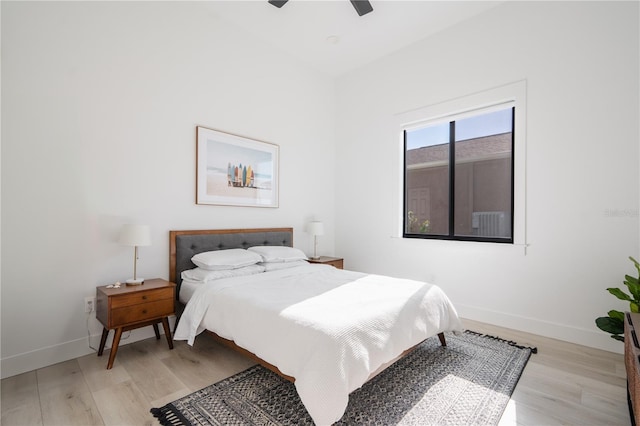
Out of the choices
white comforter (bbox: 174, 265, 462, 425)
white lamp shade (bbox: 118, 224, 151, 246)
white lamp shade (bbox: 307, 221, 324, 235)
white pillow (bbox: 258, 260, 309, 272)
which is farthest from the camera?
white lamp shade (bbox: 307, 221, 324, 235)

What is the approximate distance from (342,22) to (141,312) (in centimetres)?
342

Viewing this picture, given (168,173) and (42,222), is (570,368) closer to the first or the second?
(168,173)

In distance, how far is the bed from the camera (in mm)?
1471

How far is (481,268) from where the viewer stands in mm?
3271

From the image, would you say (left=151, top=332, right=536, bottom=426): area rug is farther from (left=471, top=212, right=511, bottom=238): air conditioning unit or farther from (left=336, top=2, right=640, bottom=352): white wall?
(left=471, top=212, right=511, bottom=238): air conditioning unit

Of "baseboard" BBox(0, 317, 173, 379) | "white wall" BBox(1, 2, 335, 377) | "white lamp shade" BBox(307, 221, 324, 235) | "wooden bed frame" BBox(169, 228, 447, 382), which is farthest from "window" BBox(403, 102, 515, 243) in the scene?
"baseboard" BBox(0, 317, 173, 379)

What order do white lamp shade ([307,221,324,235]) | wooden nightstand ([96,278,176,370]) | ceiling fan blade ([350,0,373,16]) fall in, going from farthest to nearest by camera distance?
white lamp shade ([307,221,324,235]) → ceiling fan blade ([350,0,373,16]) → wooden nightstand ([96,278,176,370])

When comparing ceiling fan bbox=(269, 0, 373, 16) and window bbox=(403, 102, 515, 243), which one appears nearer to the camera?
ceiling fan bbox=(269, 0, 373, 16)

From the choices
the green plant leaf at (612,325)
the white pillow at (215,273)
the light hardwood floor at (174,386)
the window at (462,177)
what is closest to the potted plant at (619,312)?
the green plant leaf at (612,325)

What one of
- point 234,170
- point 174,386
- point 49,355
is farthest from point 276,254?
point 49,355

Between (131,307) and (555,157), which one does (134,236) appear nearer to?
(131,307)

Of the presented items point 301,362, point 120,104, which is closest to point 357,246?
point 301,362

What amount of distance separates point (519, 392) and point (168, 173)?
10.6 feet

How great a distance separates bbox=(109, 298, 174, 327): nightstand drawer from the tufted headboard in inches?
16.0
